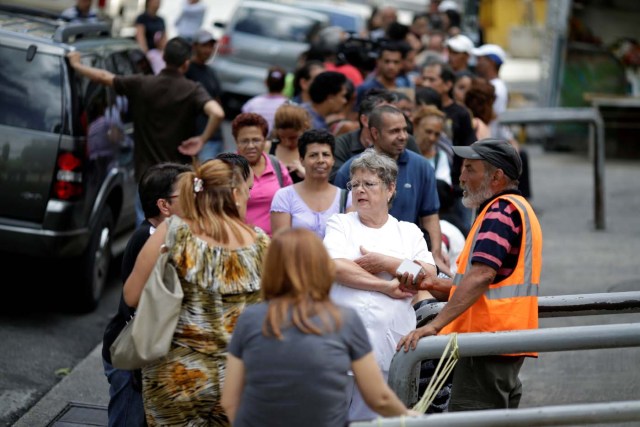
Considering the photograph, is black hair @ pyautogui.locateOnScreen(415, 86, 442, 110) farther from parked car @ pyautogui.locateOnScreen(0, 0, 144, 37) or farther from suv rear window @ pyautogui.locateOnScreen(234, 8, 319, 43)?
suv rear window @ pyautogui.locateOnScreen(234, 8, 319, 43)

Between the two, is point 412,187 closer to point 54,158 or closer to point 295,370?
point 54,158

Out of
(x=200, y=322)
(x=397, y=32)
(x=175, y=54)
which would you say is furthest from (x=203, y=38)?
(x=200, y=322)

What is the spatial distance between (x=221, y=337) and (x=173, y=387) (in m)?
0.30

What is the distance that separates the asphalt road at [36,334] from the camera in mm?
7667

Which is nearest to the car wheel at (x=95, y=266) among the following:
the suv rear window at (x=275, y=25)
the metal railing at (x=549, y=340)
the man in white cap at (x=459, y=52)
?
the metal railing at (x=549, y=340)

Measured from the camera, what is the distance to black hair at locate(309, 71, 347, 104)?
9641 mm

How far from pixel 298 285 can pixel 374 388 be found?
1.52 feet

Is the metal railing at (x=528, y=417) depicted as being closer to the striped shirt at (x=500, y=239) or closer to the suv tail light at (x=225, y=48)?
the striped shirt at (x=500, y=239)

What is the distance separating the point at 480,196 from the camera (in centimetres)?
551

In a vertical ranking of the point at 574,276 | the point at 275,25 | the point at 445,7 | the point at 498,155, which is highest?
the point at 498,155

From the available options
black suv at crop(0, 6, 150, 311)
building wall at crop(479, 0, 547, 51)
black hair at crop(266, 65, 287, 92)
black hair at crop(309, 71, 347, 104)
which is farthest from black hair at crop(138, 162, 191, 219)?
building wall at crop(479, 0, 547, 51)

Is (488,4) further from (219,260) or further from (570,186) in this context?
(219,260)

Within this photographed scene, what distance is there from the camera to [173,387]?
4.91 meters

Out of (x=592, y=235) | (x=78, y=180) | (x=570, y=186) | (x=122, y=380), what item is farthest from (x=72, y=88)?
(x=570, y=186)
